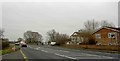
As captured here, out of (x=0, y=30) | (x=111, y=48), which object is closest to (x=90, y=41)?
(x=111, y=48)

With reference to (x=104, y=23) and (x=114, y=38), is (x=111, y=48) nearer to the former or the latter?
(x=114, y=38)

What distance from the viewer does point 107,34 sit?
70.6 m

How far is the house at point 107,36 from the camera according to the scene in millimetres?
67188

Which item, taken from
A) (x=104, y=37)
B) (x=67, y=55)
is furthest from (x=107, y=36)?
(x=67, y=55)

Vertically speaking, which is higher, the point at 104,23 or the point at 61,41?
the point at 104,23

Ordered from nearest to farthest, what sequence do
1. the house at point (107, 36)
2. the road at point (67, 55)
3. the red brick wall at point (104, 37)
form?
the road at point (67, 55)
the house at point (107, 36)
the red brick wall at point (104, 37)

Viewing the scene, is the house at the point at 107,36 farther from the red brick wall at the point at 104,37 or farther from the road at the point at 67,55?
the road at the point at 67,55

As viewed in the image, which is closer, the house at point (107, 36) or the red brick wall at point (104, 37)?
the house at point (107, 36)

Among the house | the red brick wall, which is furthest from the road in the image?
the red brick wall

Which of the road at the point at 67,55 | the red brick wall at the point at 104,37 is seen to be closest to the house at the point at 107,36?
the red brick wall at the point at 104,37

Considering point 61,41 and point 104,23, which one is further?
point 104,23

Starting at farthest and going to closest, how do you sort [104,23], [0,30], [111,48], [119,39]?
1. [104,23]
2. [0,30]
3. [119,39]
4. [111,48]

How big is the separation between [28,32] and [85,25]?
206 feet

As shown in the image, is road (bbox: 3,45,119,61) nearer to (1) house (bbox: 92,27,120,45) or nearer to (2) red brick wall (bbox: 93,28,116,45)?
(1) house (bbox: 92,27,120,45)
